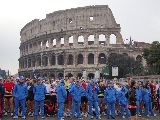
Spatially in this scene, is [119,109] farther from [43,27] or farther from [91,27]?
[43,27]

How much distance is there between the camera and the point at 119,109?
18875 mm

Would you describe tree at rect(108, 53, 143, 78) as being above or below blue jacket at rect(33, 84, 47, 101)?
above

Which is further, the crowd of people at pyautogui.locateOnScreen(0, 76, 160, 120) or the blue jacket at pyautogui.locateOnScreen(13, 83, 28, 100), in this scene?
the blue jacket at pyautogui.locateOnScreen(13, 83, 28, 100)

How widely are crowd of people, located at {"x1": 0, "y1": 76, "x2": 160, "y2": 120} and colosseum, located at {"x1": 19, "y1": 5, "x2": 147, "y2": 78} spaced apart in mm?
40408

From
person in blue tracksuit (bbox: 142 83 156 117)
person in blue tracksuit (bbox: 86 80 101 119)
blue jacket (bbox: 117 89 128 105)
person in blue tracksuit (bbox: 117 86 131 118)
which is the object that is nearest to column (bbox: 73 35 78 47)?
person in blue tracksuit (bbox: 142 83 156 117)

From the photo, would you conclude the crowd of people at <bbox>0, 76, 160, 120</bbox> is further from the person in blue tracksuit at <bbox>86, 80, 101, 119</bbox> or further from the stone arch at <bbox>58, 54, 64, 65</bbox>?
the stone arch at <bbox>58, 54, 64, 65</bbox>

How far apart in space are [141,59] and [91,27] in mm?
9711

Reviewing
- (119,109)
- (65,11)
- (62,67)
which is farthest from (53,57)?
(119,109)

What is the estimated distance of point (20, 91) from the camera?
1603 cm

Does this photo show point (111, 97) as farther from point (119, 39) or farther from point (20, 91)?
point (119, 39)

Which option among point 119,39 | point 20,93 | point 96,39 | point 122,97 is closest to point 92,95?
point 122,97

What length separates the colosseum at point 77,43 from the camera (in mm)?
60719

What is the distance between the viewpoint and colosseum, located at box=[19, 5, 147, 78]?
2391 inches

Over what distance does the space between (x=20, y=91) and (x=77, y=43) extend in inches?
1826
